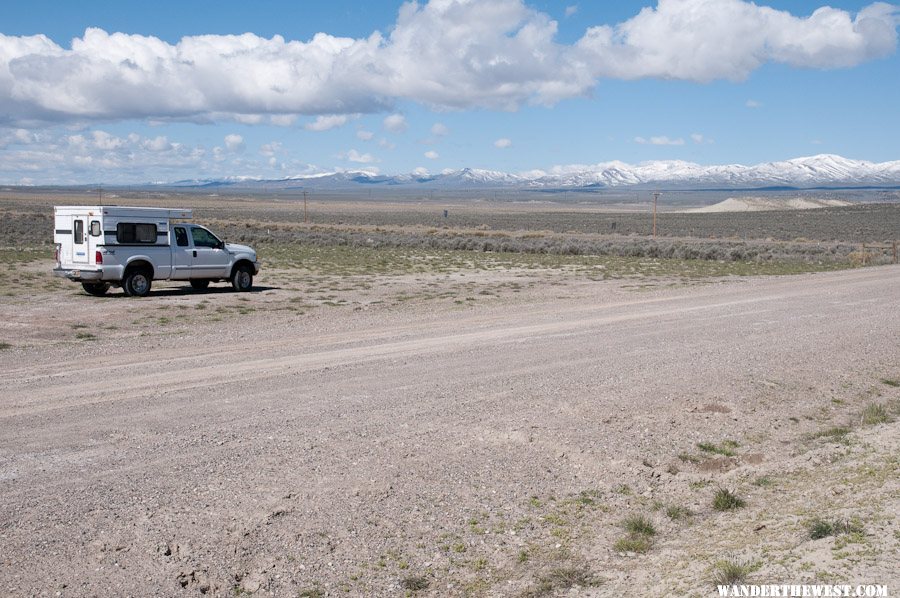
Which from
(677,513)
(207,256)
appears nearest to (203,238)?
(207,256)

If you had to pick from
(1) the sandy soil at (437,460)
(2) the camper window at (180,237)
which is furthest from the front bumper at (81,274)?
(1) the sandy soil at (437,460)

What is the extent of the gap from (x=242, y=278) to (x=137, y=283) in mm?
2899

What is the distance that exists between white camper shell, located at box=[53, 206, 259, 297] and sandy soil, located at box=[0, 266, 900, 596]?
18.8ft

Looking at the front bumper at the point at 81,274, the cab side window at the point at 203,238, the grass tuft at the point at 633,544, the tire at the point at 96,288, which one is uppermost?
the cab side window at the point at 203,238

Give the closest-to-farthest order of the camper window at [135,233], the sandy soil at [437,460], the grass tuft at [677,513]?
the sandy soil at [437,460], the grass tuft at [677,513], the camper window at [135,233]

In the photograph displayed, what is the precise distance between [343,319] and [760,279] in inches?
675

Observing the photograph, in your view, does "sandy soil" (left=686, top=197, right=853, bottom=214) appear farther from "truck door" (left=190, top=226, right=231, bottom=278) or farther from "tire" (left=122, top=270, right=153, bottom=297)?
"tire" (left=122, top=270, right=153, bottom=297)

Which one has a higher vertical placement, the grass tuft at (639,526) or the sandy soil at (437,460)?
the sandy soil at (437,460)

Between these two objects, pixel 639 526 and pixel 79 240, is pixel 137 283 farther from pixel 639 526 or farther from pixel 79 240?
pixel 639 526

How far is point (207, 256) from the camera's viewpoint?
23484 mm

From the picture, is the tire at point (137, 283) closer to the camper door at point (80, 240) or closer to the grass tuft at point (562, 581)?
the camper door at point (80, 240)

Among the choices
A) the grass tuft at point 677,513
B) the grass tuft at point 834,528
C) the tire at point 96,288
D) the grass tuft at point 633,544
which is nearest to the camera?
the grass tuft at point 834,528

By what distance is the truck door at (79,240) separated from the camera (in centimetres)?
2145

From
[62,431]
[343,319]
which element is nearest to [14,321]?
[343,319]
